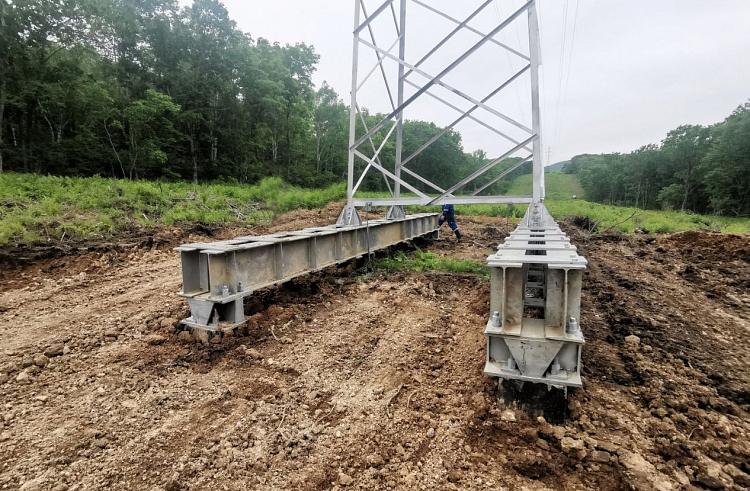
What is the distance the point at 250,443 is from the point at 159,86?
3406 centimetres

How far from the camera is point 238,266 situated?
13.4ft

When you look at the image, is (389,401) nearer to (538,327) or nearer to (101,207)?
(538,327)

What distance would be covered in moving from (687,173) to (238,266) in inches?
2657

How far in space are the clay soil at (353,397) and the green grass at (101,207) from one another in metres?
2.93

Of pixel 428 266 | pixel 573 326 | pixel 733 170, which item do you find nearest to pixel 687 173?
pixel 733 170

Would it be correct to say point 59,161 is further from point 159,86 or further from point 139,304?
point 139,304

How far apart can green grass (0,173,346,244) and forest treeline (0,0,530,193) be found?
9.27 meters

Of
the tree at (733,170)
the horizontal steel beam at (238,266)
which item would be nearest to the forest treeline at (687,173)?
the tree at (733,170)

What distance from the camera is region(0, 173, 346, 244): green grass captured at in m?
7.90

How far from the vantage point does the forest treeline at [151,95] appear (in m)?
19.4

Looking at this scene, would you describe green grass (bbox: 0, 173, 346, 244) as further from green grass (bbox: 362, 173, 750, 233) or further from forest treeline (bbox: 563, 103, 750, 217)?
forest treeline (bbox: 563, 103, 750, 217)

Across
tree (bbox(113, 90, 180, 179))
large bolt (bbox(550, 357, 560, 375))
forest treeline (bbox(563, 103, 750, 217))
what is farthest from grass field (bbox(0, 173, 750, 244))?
forest treeline (bbox(563, 103, 750, 217))

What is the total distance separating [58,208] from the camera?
9.14 metres

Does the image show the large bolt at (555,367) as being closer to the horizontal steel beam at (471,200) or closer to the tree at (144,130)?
the horizontal steel beam at (471,200)
